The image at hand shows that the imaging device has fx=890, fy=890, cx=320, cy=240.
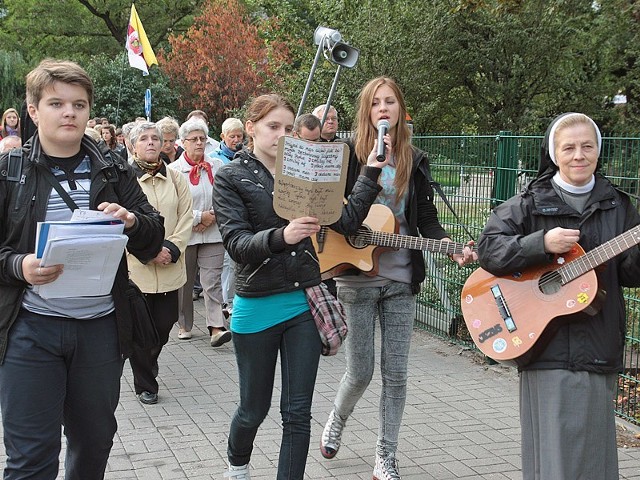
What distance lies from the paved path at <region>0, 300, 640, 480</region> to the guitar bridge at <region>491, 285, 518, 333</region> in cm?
153

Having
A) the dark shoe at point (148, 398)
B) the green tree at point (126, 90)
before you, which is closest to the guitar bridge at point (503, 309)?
the dark shoe at point (148, 398)

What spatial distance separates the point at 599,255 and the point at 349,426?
287cm

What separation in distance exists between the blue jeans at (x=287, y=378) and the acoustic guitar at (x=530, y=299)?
80cm

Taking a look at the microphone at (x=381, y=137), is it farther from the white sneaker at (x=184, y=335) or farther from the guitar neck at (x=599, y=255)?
the white sneaker at (x=184, y=335)

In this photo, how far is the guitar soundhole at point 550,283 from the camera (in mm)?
3912

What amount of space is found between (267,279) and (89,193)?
1.01 m

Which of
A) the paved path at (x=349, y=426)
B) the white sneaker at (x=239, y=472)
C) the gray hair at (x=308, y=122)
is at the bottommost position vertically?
the paved path at (x=349, y=426)

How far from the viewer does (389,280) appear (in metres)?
5.08

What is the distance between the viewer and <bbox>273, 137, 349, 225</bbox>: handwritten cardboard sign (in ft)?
12.6

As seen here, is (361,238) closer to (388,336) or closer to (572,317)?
(388,336)

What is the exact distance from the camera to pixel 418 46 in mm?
14242

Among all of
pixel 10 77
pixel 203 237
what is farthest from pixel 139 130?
pixel 10 77

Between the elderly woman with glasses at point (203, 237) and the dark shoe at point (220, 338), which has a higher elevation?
the elderly woman with glasses at point (203, 237)

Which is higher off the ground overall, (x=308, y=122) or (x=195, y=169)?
(x=308, y=122)
